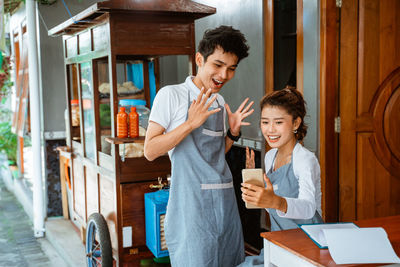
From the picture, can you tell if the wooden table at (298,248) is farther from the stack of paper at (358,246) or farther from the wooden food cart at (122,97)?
the wooden food cart at (122,97)

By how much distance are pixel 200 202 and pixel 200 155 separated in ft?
0.88

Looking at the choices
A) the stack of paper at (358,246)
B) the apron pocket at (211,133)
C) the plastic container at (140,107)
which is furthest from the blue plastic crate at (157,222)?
the stack of paper at (358,246)

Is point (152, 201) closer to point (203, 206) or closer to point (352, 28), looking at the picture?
point (203, 206)

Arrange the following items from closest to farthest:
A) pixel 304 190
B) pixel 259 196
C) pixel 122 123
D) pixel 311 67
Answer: pixel 259 196
pixel 304 190
pixel 122 123
pixel 311 67

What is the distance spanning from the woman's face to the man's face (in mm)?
300

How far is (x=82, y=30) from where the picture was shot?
14.5 ft

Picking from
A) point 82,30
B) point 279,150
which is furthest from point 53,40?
point 279,150

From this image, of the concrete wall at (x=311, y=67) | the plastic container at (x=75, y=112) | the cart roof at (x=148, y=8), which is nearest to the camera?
the cart roof at (x=148, y=8)

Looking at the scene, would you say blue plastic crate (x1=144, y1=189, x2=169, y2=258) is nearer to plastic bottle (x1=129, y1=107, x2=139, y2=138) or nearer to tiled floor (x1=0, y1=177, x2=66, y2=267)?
plastic bottle (x1=129, y1=107, x2=139, y2=138)

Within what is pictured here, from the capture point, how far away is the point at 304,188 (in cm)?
235

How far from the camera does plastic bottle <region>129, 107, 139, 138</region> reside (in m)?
3.65

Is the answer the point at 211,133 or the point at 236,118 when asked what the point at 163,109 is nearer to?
the point at 211,133

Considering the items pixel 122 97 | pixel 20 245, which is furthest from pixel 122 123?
pixel 20 245

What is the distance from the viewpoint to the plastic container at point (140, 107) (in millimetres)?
3867
